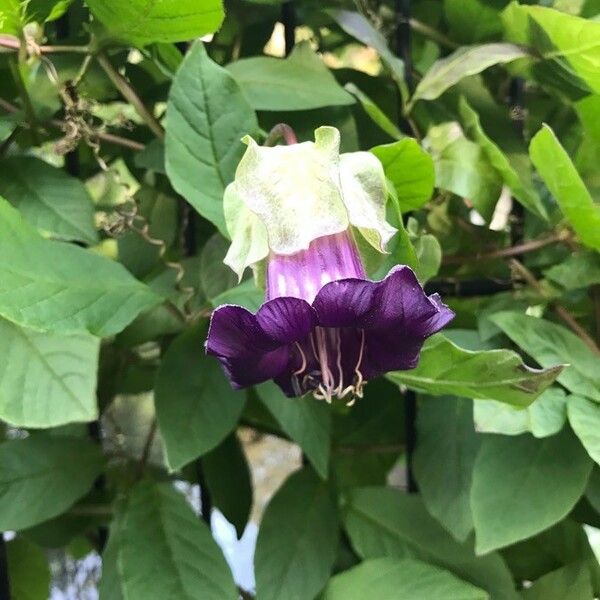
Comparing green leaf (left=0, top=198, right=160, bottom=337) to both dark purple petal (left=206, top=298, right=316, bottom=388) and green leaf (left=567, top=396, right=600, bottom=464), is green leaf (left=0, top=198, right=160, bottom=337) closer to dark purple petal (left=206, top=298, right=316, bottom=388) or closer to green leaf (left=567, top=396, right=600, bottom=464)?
dark purple petal (left=206, top=298, right=316, bottom=388)

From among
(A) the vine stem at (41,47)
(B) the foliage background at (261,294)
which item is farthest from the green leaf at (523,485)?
(A) the vine stem at (41,47)

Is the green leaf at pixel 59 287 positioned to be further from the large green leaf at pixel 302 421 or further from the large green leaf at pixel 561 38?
the large green leaf at pixel 561 38

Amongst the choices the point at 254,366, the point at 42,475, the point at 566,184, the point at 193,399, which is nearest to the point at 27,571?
the point at 42,475

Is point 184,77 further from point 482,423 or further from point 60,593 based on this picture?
point 60,593

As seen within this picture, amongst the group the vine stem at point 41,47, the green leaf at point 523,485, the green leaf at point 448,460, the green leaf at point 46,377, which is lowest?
the green leaf at point 448,460

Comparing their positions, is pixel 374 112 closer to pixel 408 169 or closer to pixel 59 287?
pixel 408 169

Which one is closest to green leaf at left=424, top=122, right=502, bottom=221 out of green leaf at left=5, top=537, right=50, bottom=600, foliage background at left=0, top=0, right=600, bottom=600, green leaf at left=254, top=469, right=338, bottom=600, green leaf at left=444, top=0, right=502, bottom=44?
foliage background at left=0, top=0, right=600, bottom=600
